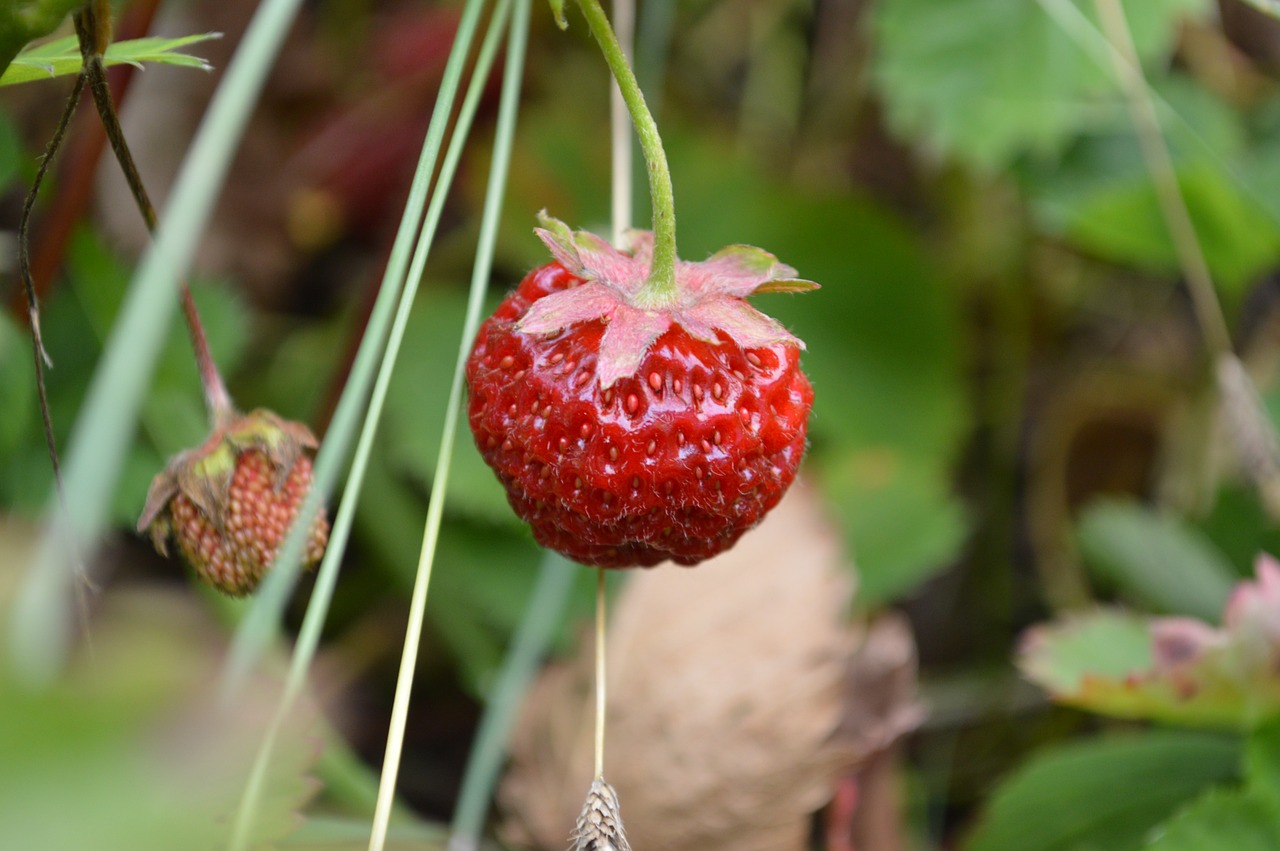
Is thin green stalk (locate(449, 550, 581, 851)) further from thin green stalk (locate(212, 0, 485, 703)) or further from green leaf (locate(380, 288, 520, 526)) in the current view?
thin green stalk (locate(212, 0, 485, 703))

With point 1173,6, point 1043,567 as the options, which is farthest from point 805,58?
point 1043,567

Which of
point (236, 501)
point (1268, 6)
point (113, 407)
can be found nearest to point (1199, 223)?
point (1268, 6)

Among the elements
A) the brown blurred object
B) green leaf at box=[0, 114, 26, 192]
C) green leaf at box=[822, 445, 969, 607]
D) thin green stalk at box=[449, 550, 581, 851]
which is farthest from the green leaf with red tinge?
green leaf at box=[0, 114, 26, 192]

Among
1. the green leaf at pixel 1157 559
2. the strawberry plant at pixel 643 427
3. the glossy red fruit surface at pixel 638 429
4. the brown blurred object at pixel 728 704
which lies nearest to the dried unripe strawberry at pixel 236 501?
the strawberry plant at pixel 643 427

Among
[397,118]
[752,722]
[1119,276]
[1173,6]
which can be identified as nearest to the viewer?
[752,722]

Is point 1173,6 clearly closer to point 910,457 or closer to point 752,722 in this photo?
point 910,457
